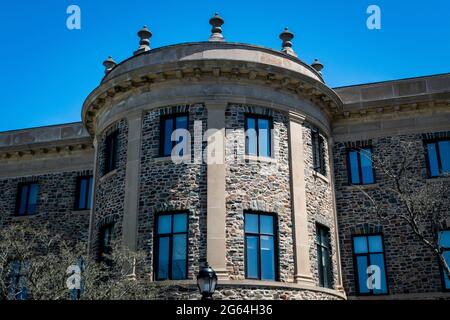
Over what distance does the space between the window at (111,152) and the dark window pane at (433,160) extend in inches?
478

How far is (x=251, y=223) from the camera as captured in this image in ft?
63.9

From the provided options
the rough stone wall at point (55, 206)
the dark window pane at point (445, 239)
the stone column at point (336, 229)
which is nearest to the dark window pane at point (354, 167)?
the stone column at point (336, 229)

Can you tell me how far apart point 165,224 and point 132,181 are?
6.76 ft

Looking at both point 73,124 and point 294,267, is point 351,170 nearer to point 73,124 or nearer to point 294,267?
point 294,267

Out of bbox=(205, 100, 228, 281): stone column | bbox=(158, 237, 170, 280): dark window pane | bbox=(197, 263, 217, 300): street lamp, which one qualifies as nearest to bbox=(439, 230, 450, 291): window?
bbox=(205, 100, 228, 281): stone column

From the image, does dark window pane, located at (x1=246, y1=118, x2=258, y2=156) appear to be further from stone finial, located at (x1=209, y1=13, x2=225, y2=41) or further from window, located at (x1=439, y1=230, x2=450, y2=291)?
window, located at (x1=439, y1=230, x2=450, y2=291)

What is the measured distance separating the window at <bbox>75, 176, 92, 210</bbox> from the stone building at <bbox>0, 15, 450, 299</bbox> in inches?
40.3

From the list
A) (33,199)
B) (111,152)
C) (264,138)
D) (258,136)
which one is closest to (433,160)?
(264,138)

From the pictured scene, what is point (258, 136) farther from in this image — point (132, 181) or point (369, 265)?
point (369, 265)

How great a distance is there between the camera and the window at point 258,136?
2056cm

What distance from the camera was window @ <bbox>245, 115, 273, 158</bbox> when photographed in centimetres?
2056
